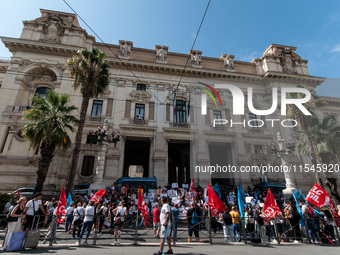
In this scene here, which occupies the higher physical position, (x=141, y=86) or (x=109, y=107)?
(x=141, y=86)

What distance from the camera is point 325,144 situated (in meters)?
16.9

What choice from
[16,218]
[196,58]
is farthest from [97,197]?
[196,58]

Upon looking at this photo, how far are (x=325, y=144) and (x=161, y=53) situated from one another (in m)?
21.4

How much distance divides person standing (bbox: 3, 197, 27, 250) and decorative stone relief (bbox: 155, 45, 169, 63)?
76.4 ft

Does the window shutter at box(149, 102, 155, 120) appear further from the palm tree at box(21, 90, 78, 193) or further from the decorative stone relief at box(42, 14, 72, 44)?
the decorative stone relief at box(42, 14, 72, 44)

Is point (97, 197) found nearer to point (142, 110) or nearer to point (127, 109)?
point (127, 109)

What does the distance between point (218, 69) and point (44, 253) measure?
26.6 m

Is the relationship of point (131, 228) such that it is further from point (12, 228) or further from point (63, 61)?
point (63, 61)

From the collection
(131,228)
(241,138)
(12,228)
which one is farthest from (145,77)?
(12,228)

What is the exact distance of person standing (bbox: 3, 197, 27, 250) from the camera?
5832 mm

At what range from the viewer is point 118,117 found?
73.4ft

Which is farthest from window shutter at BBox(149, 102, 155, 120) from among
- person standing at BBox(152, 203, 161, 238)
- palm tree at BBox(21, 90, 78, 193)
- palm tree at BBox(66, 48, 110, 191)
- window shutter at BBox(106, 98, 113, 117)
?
person standing at BBox(152, 203, 161, 238)

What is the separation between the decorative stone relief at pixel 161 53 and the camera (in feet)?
85.7

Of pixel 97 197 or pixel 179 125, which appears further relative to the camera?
pixel 179 125
